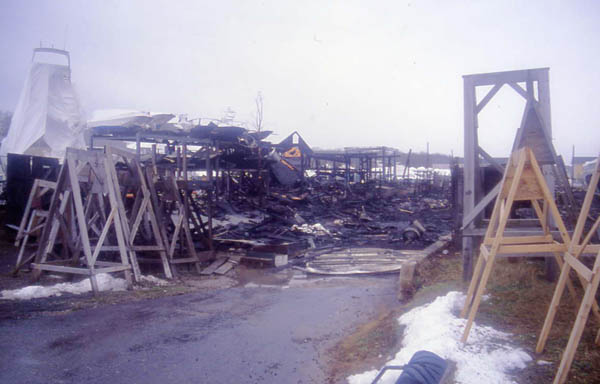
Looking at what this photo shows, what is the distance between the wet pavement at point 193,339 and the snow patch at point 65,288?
1.04m

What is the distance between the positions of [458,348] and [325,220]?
53.7ft

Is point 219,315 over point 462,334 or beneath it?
beneath

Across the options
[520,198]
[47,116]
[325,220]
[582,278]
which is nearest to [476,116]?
[520,198]

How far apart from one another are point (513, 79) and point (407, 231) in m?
8.39

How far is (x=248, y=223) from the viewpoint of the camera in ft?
54.8

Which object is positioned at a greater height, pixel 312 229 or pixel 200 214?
pixel 200 214

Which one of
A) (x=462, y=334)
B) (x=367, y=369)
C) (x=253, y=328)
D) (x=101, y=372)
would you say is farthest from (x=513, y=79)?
(x=101, y=372)

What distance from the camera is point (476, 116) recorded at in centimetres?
671

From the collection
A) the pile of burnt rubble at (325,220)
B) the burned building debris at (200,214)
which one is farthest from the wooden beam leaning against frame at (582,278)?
the pile of burnt rubble at (325,220)

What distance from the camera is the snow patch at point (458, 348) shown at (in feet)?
11.8

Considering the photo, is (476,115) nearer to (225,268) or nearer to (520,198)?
(520,198)

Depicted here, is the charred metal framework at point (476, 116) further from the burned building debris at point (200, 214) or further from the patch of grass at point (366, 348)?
the burned building debris at point (200, 214)

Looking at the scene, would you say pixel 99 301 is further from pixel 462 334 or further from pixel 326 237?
pixel 326 237

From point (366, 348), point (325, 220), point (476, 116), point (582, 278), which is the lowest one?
point (325, 220)
